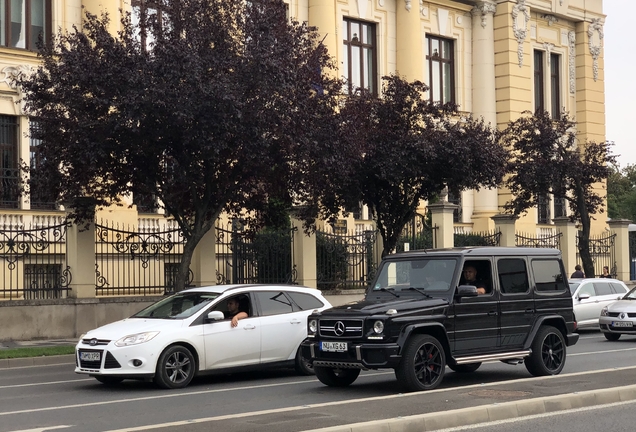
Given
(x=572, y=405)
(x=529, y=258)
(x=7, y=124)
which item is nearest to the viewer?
(x=572, y=405)

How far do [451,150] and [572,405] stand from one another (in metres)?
14.9

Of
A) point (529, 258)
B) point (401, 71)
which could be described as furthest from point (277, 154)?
point (401, 71)

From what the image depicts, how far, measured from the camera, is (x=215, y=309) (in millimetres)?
15312

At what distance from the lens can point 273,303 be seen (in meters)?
16.0

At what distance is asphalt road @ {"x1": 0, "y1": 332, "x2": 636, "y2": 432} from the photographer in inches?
420

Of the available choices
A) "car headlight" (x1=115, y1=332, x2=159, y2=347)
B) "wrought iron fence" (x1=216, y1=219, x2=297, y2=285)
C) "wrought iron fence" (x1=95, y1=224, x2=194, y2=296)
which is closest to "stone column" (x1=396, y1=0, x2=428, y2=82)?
"wrought iron fence" (x1=216, y1=219, x2=297, y2=285)

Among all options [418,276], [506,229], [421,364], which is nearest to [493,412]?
[421,364]

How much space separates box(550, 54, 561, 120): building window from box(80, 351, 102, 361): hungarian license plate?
34.7 m

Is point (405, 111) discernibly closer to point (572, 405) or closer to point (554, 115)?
point (572, 405)

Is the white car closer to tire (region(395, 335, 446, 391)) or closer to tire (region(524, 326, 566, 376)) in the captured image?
tire (region(395, 335, 446, 391))

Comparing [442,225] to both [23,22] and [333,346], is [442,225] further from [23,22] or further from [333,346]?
[333,346]

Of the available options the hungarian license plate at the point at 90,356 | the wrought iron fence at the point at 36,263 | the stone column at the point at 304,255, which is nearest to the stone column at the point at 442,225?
the stone column at the point at 304,255

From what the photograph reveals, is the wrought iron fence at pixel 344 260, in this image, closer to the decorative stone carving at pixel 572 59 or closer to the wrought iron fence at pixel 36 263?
the wrought iron fence at pixel 36 263

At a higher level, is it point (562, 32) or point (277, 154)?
point (562, 32)
